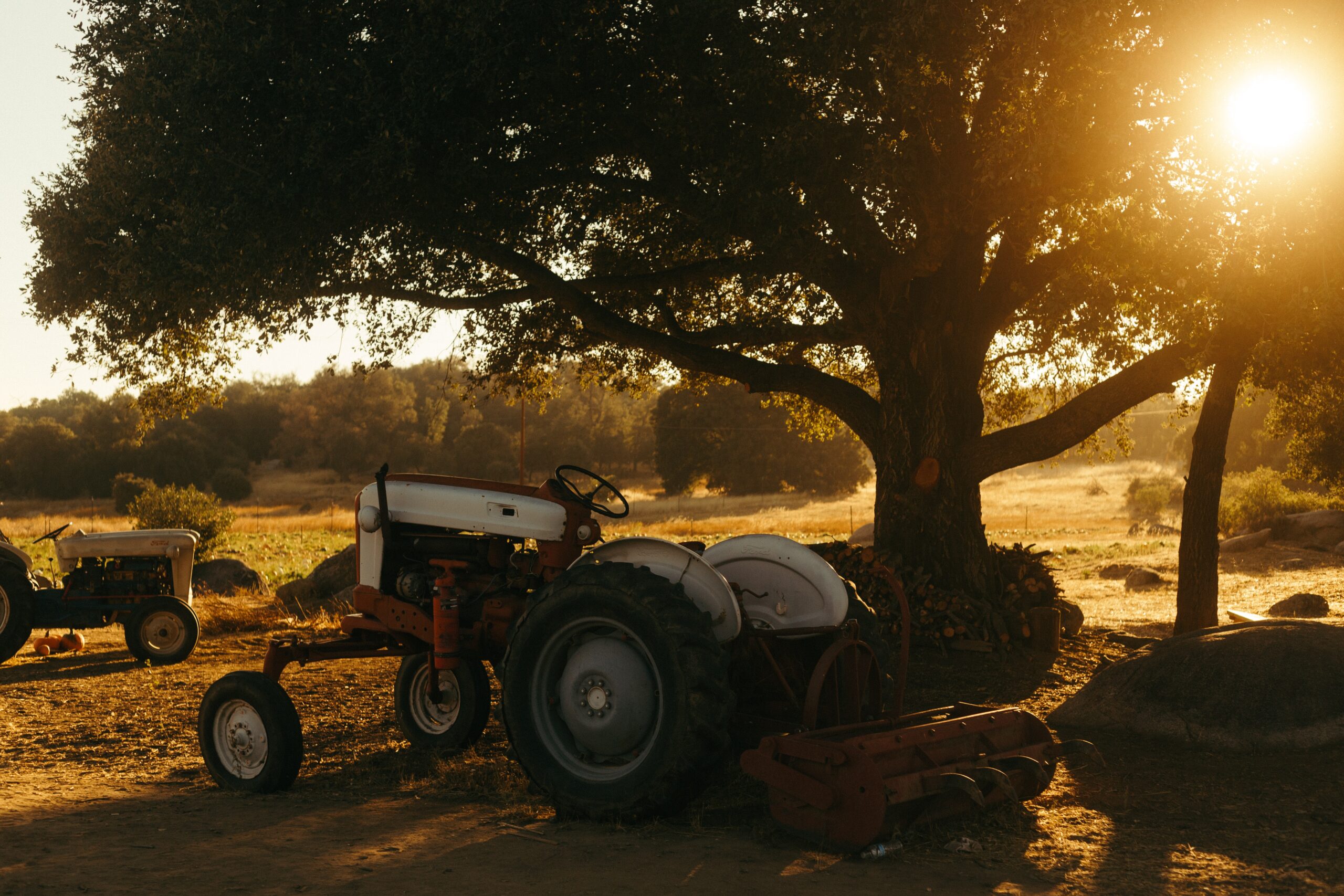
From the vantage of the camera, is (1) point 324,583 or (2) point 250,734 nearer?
(2) point 250,734

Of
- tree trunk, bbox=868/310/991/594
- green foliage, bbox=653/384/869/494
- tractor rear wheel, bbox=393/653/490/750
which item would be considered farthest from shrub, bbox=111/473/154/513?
tractor rear wheel, bbox=393/653/490/750

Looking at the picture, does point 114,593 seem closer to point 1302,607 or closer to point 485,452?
point 1302,607

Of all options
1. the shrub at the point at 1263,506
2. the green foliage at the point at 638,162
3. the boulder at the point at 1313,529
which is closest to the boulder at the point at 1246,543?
the boulder at the point at 1313,529

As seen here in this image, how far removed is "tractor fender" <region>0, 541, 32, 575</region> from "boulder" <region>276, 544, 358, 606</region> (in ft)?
17.3

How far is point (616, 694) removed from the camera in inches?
223

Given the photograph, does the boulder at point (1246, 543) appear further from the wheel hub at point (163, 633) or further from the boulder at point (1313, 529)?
the wheel hub at point (163, 633)

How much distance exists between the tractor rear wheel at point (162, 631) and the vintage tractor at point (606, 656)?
19.2ft

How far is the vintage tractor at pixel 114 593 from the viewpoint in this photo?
11.5 m

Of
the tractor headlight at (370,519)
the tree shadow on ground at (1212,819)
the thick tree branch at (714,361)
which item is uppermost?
the thick tree branch at (714,361)

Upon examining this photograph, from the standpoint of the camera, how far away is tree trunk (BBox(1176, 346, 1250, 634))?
42.1 ft

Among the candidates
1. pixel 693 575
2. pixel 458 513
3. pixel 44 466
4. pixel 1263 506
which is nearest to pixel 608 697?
pixel 693 575

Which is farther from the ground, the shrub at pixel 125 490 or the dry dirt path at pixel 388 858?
the shrub at pixel 125 490

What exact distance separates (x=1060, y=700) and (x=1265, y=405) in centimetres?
4793

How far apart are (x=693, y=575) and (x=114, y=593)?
9009 millimetres
